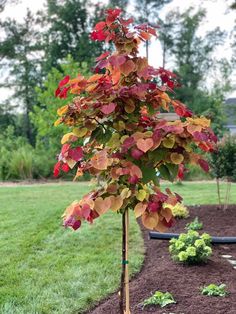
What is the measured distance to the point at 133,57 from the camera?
70.3 inches

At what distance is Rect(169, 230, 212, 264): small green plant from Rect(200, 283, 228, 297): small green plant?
1.81 feet

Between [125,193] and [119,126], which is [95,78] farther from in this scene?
[125,193]

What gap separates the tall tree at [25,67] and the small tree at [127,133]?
2042 cm

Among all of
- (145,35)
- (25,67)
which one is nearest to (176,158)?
(145,35)

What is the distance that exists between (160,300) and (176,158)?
4.23 ft

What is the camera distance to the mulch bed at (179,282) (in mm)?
2574

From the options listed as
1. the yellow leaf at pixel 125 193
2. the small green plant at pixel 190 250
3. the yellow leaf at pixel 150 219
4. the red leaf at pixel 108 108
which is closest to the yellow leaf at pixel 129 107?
the red leaf at pixel 108 108

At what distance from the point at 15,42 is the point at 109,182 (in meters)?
20.8

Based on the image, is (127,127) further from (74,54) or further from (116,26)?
(74,54)

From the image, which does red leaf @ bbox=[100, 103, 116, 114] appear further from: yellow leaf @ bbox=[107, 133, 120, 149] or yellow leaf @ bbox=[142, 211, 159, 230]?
yellow leaf @ bbox=[142, 211, 159, 230]

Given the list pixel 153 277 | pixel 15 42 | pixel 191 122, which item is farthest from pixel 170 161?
pixel 15 42

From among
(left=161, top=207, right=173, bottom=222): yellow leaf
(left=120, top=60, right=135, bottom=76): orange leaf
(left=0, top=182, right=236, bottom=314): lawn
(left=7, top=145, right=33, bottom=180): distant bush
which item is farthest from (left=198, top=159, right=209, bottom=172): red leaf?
(left=7, top=145, right=33, bottom=180): distant bush

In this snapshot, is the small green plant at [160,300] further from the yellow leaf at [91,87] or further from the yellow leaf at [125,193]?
the yellow leaf at [91,87]

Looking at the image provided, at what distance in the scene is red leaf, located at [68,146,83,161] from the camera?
1758 millimetres
